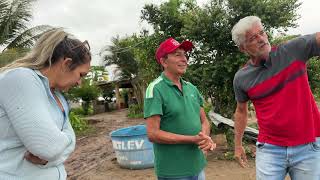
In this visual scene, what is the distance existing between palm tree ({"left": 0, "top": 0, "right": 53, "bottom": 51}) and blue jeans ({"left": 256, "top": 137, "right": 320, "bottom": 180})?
14.7 meters

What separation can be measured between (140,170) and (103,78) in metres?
30.5

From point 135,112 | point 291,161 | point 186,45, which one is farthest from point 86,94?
point 291,161

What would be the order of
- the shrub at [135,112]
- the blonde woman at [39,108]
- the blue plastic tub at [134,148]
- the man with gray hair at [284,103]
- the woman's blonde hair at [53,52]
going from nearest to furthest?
the blonde woman at [39,108] < the woman's blonde hair at [53,52] < the man with gray hair at [284,103] < the blue plastic tub at [134,148] < the shrub at [135,112]

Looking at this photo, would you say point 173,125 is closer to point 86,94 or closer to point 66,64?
point 66,64

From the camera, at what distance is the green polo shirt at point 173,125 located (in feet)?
10.5

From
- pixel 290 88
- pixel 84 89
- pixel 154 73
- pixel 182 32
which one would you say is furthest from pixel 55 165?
pixel 84 89

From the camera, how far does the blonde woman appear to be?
1.76 metres

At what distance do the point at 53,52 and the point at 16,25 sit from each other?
16.4m

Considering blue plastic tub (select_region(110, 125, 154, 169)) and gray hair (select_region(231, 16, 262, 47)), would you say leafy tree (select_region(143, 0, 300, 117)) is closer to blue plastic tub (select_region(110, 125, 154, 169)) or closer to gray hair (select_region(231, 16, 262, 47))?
blue plastic tub (select_region(110, 125, 154, 169))

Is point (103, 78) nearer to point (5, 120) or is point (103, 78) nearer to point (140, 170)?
point (140, 170)

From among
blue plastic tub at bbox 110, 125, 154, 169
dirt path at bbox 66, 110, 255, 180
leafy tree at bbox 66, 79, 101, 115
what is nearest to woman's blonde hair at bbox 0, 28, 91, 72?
dirt path at bbox 66, 110, 255, 180

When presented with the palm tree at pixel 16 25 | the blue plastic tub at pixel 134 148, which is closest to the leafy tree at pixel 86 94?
the palm tree at pixel 16 25

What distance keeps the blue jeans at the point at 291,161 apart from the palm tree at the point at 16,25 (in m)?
14.7

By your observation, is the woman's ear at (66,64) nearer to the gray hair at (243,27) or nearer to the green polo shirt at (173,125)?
the green polo shirt at (173,125)
